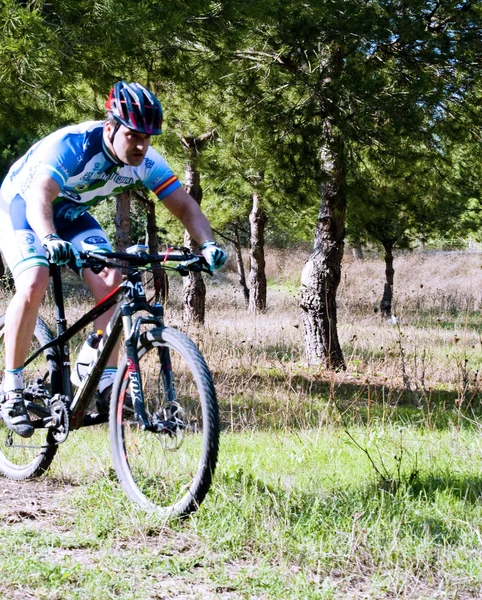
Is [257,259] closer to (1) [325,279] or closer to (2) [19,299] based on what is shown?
(1) [325,279]

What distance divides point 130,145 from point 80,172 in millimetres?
346

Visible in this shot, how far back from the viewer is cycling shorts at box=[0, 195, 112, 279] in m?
3.97

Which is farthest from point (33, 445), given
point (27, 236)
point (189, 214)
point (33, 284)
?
point (189, 214)

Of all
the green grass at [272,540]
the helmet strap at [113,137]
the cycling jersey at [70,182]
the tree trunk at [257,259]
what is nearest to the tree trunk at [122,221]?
the tree trunk at [257,259]

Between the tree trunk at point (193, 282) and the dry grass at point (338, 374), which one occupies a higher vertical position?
the tree trunk at point (193, 282)

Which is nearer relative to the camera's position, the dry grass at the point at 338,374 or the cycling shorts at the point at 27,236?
the cycling shorts at the point at 27,236

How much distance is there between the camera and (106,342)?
150 inches

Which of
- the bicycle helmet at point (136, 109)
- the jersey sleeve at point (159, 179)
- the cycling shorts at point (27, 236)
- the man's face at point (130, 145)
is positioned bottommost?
the cycling shorts at point (27, 236)

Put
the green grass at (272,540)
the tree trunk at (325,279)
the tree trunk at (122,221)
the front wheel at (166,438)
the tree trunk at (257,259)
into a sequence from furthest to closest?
the tree trunk at (257,259) < the tree trunk at (122,221) < the tree trunk at (325,279) < the front wheel at (166,438) < the green grass at (272,540)

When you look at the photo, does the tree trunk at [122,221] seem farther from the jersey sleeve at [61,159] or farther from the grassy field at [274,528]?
the jersey sleeve at [61,159]

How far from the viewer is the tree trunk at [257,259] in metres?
18.4

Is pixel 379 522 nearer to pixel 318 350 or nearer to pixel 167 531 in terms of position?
pixel 167 531

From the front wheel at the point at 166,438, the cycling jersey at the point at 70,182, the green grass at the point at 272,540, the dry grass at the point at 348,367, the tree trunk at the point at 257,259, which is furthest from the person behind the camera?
the tree trunk at the point at 257,259

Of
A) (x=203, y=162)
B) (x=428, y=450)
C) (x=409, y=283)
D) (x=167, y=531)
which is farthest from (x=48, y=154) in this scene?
(x=409, y=283)
